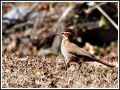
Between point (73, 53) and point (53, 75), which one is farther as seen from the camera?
point (73, 53)

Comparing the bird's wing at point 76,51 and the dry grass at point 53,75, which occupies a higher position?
the bird's wing at point 76,51

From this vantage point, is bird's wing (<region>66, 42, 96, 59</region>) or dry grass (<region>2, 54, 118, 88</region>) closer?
dry grass (<region>2, 54, 118, 88</region>)

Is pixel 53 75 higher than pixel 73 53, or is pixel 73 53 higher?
pixel 73 53

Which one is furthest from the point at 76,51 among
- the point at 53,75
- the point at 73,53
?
the point at 53,75

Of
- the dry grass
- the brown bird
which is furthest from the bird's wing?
the dry grass

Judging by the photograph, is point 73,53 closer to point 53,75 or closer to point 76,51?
point 76,51

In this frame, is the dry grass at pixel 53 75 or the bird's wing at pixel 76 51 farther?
the bird's wing at pixel 76 51

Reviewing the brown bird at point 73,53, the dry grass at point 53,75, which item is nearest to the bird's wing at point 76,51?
the brown bird at point 73,53

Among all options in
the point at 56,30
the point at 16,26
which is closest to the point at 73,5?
the point at 56,30

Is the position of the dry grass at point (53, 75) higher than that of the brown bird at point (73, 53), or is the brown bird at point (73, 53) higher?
the brown bird at point (73, 53)

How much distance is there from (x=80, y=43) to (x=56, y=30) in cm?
70

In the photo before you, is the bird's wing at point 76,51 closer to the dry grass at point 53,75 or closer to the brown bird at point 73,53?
the brown bird at point 73,53

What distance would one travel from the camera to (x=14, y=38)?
11703 millimetres

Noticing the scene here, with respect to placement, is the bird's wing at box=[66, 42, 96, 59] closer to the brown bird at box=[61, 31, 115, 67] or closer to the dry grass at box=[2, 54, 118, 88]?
the brown bird at box=[61, 31, 115, 67]
